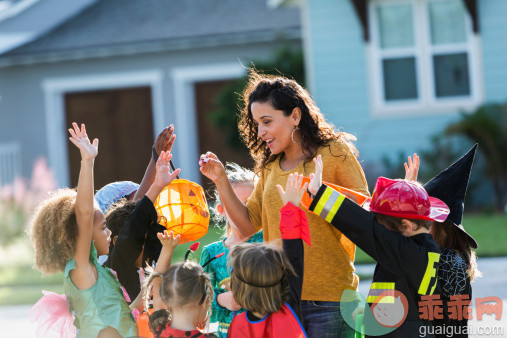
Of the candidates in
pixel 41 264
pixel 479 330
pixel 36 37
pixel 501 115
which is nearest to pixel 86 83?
pixel 36 37

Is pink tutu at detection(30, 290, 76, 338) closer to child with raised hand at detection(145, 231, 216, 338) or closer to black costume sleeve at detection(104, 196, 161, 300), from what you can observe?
black costume sleeve at detection(104, 196, 161, 300)

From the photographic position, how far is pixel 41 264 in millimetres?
3266

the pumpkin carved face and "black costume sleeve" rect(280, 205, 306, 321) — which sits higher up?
the pumpkin carved face

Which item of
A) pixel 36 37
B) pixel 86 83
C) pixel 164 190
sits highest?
pixel 36 37

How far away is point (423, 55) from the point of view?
494 inches

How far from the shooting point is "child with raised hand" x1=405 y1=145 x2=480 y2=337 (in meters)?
3.20

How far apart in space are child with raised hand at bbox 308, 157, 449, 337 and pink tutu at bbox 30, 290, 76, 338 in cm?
125

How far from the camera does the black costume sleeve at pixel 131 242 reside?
11.5 ft

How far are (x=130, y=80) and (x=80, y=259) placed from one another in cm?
1250

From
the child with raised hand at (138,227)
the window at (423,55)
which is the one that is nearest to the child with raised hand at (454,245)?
the child with raised hand at (138,227)

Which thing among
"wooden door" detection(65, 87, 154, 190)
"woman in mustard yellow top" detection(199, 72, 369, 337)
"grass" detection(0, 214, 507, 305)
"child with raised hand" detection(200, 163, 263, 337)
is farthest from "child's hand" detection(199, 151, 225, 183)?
"wooden door" detection(65, 87, 154, 190)

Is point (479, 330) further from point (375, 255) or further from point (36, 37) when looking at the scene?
point (36, 37)

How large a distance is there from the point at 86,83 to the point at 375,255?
1327 centimetres

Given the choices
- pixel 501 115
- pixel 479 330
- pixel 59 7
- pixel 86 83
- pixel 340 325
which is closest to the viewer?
pixel 340 325
